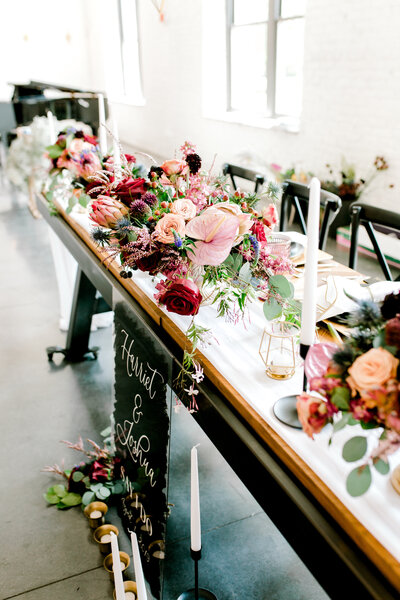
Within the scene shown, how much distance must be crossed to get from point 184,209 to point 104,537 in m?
1.01

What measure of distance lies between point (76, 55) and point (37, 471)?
37.4ft

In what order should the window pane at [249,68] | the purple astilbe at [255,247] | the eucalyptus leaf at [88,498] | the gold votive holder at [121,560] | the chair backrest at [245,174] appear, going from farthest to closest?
the window pane at [249,68], the chair backrest at [245,174], the eucalyptus leaf at [88,498], the gold votive holder at [121,560], the purple astilbe at [255,247]

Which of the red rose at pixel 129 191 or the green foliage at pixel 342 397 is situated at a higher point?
the red rose at pixel 129 191

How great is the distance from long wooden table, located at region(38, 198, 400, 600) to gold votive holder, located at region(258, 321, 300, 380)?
0.10 m

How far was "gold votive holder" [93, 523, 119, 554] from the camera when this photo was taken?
5.25 ft

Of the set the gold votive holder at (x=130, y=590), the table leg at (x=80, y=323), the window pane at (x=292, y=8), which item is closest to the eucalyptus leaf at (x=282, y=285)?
the gold votive holder at (x=130, y=590)

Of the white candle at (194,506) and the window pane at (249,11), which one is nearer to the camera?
the white candle at (194,506)

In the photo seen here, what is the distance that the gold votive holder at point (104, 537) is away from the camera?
5.25ft

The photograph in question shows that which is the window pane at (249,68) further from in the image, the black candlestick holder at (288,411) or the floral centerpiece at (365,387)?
the floral centerpiece at (365,387)

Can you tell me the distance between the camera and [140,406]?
4.94 feet

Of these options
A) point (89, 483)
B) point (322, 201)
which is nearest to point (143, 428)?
point (89, 483)

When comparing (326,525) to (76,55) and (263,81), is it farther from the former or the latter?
(76,55)

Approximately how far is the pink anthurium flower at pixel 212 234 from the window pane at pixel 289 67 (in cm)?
489

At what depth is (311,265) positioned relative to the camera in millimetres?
848
